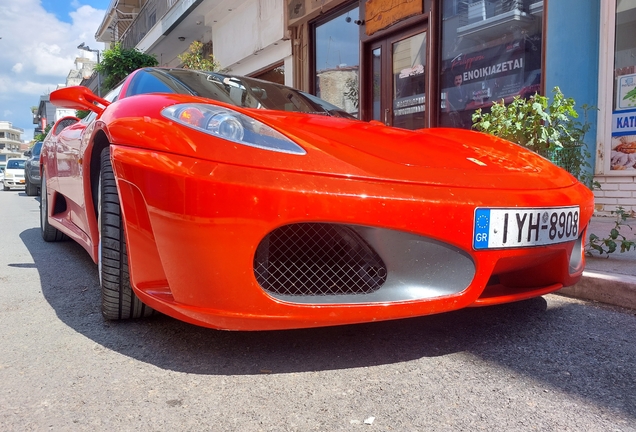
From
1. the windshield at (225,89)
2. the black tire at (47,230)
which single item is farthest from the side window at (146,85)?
the black tire at (47,230)

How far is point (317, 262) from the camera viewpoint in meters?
1.64

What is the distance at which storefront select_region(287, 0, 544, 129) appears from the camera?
5.66 m

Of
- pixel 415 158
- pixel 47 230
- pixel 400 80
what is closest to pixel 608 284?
pixel 415 158

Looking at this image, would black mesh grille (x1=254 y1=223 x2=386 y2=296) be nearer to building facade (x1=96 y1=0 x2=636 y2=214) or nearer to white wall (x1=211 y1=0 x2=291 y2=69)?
building facade (x1=96 y1=0 x2=636 y2=214)

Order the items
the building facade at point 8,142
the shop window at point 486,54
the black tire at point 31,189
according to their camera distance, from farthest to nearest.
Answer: the building facade at point 8,142 < the black tire at point 31,189 < the shop window at point 486,54

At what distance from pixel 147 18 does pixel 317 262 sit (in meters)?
18.2

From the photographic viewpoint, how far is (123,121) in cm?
188

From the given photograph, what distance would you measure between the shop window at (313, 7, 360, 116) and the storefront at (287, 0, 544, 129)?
16 mm

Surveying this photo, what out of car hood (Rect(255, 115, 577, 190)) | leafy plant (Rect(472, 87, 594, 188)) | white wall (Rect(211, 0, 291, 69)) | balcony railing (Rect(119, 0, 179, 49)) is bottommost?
car hood (Rect(255, 115, 577, 190))

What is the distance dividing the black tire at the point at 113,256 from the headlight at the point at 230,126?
463 millimetres

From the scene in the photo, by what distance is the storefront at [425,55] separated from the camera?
18.6 ft

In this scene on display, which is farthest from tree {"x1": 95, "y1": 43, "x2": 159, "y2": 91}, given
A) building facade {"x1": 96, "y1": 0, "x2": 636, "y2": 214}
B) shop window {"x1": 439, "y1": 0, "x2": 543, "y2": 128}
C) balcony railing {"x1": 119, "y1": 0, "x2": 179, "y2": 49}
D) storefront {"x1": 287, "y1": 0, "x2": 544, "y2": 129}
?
shop window {"x1": 439, "y1": 0, "x2": 543, "y2": 128}

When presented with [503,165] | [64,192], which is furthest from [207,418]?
[64,192]

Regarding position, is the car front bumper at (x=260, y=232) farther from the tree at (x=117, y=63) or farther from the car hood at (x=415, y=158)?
the tree at (x=117, y=63)
